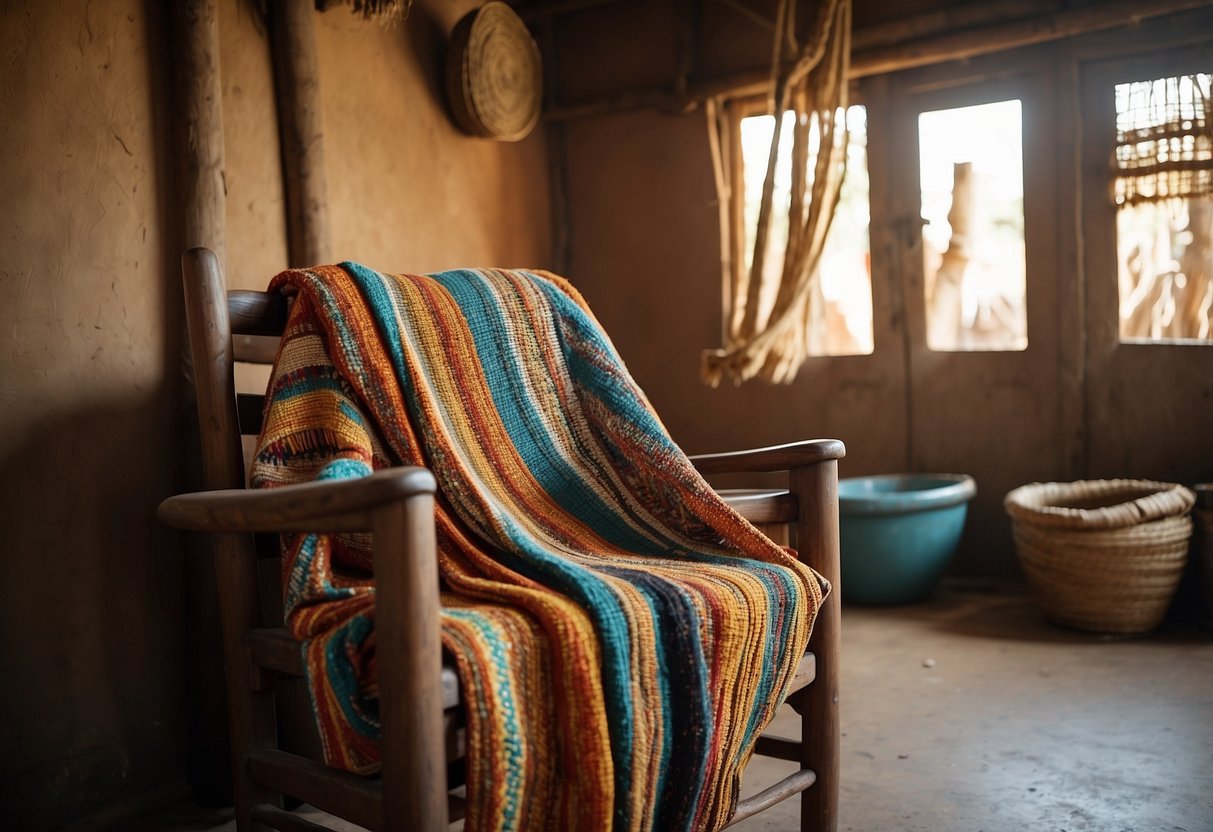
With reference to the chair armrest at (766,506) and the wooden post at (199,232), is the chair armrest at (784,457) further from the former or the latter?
the wooden post at (199,232)

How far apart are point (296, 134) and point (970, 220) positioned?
209cm

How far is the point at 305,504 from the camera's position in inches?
39.4

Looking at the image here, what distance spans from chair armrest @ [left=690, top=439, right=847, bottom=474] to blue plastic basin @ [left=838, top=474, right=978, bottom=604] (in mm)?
1304

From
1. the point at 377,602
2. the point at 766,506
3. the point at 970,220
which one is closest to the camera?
the point at 377,602

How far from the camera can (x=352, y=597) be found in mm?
1102

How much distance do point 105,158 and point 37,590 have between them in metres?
0.72

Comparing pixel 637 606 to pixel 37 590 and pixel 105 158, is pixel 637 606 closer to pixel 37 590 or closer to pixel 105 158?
pixel 37 590

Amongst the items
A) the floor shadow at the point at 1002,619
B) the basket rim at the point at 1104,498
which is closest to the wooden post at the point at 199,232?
Result: the floor shadow at the point at 1002,619

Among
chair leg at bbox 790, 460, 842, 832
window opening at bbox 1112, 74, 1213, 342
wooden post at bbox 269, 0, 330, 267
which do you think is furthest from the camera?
window opening at bbox 1112, 74, 1213, 342

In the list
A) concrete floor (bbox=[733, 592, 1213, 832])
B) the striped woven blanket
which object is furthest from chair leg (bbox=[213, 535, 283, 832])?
concrete floor (bbox=[733, 592, 1213, 832])

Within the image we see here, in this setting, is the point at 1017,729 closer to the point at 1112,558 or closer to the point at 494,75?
the point at 1112,558

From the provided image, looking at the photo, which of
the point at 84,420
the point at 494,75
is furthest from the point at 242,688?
the point at 494,75

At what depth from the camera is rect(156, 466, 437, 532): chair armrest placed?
95 centimetres

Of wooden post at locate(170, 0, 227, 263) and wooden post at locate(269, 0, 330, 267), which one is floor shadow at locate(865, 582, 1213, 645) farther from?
wooden post at locate(170, 0, 227, 263)
